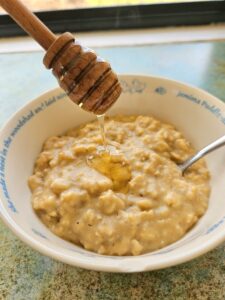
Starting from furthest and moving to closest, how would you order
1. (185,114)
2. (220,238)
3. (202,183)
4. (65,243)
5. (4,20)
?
(4,20) → (185,114) → (202,183) → (65,243) → (220,238)

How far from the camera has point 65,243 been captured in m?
0.85

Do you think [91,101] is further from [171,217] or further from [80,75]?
[171,217]

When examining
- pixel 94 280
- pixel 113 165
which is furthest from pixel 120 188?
pixel 94 280

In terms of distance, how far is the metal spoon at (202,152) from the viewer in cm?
97

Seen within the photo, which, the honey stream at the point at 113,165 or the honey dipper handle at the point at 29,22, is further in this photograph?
the honey stream at the point at 113,165

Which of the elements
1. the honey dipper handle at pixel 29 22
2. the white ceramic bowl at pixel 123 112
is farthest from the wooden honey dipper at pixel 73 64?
the white ceramic bowl at pixel 123 112

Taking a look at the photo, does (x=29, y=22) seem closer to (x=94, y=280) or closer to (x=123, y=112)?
(x=123, y=112)

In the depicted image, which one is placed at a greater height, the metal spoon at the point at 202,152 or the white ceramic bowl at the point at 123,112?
the white ceramic bowl at the point at 123,112

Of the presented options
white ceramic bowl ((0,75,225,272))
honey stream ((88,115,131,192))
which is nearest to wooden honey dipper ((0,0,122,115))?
honey stream ((88,115,131,192))

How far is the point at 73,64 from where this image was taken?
0.80 meters

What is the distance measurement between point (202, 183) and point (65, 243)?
0.37m

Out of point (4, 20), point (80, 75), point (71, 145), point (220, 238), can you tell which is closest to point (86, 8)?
point (4, 20)

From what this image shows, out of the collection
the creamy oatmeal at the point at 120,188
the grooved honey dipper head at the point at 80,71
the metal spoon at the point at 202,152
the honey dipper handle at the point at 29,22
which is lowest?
the metal spoon at the point at 202,152

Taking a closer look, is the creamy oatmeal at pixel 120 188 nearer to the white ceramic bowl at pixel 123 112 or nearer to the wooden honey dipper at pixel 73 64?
the white ceramic bowl at pixel 123 112
